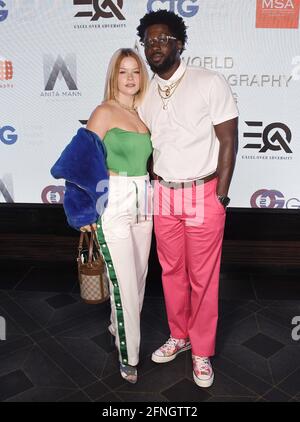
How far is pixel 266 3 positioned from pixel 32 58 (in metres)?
1.61

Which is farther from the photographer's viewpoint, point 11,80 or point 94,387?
point 11,80

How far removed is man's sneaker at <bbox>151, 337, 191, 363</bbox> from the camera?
2.38 meters

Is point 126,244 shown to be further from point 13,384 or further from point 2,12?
point 2,12

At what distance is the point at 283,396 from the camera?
2102 mm

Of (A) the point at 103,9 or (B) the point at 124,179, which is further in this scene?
(A) the point at 103,9

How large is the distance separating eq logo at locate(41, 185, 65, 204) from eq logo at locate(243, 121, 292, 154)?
1.40m

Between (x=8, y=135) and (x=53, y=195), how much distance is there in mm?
540

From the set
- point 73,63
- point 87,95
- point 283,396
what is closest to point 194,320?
point 283,396

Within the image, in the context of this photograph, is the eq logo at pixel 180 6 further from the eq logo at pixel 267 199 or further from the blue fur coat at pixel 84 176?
the blue fur coat at pixel 84 176

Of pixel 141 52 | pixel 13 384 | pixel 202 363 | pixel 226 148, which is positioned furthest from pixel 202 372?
pixel 141 52

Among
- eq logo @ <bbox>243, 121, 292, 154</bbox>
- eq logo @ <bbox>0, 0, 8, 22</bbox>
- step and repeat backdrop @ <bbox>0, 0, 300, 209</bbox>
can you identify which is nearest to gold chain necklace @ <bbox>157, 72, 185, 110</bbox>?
step and repeat backdrop @ <bbox>0, 0, 300, 209</bbox>

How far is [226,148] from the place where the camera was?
2.02m

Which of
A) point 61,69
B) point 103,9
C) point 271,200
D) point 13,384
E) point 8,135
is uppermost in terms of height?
point 103,9
